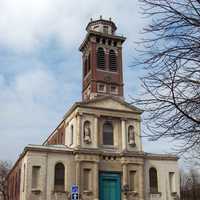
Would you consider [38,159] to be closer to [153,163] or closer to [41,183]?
[41,183]

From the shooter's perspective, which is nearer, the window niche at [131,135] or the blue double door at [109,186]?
the blue double door at [109,186]

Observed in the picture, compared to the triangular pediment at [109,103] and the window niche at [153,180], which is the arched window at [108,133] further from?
the window niche at [153,180]

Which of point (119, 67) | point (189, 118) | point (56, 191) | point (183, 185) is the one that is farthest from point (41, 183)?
point (183, 185)

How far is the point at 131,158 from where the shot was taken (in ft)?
133

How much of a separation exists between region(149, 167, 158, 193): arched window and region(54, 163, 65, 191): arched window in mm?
9229

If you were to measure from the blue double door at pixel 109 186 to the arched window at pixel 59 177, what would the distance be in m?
3.74

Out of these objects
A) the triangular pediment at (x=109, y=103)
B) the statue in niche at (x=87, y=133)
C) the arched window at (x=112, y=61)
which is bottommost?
the statue in niche at (x=87, y=133)

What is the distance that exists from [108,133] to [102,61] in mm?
9302

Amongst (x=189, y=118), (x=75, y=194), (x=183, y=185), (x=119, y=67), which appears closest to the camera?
(x=189, y=118)

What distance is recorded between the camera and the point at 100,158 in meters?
39.7

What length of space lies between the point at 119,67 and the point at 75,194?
2948 centimetres

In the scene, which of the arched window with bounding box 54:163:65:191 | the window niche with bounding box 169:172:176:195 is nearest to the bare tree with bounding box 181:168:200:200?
the window niche with bounding box 169:172:176:195

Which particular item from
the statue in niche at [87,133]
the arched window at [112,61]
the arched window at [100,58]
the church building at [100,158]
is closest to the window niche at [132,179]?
the church building at [100,158]

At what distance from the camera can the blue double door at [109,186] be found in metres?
39.2
